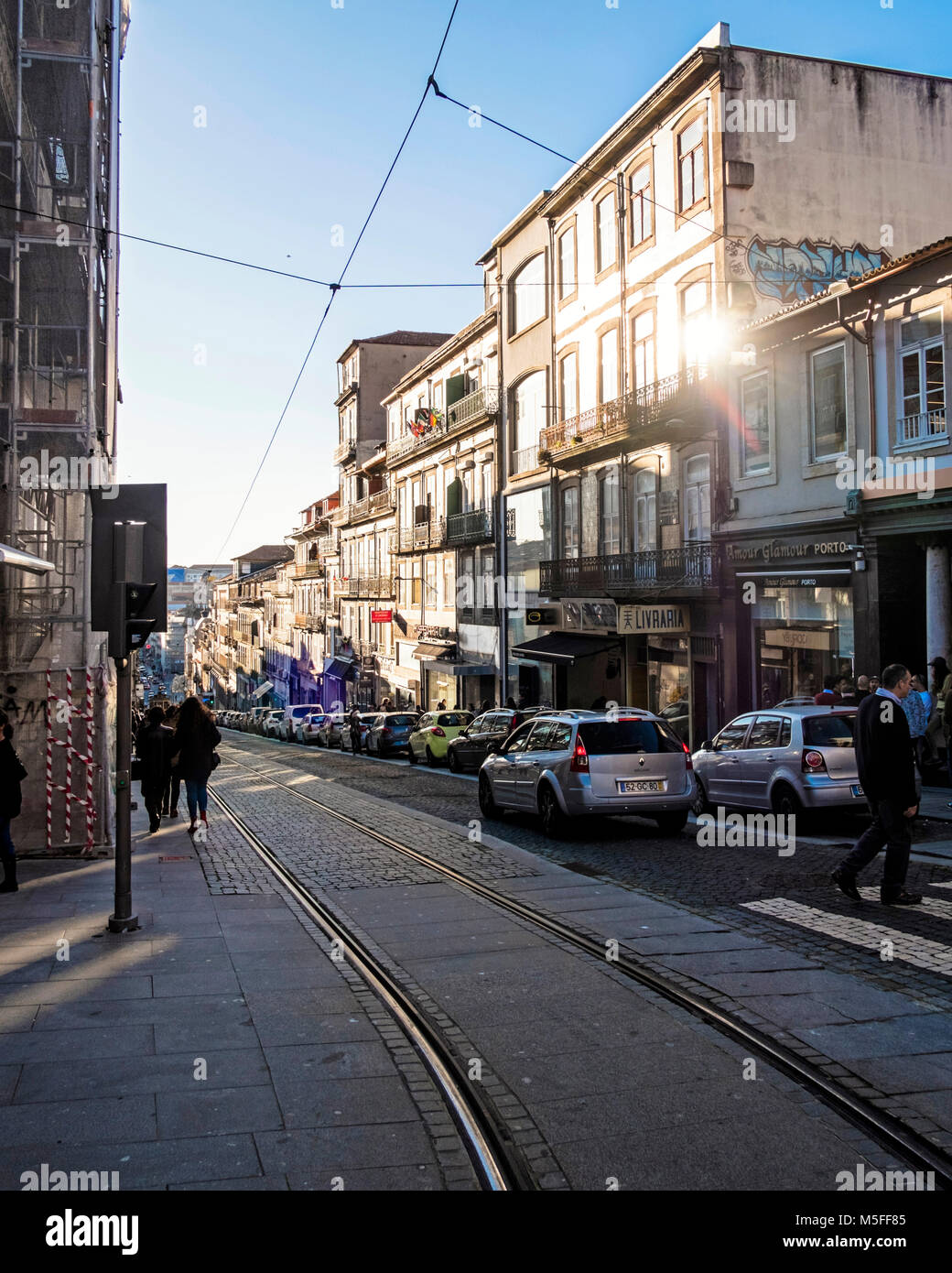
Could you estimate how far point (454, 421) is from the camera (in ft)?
144

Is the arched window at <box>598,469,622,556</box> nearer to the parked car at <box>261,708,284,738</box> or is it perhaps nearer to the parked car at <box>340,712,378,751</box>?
the parked car at <box>340,712,378,751</box>

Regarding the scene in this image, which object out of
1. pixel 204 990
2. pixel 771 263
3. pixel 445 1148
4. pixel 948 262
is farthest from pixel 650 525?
pixel 445 1148

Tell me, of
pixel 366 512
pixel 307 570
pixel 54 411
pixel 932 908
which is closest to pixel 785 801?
pixel 932 908

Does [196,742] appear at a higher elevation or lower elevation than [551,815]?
higher

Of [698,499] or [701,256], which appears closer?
[701,256]

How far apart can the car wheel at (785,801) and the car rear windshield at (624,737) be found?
4.55ft

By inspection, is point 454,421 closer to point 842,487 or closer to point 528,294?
point 528,294

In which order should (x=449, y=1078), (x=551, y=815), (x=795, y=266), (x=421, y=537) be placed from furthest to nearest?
1. (x=421, y=537)
2. (x=795, y=266)
3. (x=551, y=815)
4. (x=449, y=1078)

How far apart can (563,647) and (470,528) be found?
1081cm

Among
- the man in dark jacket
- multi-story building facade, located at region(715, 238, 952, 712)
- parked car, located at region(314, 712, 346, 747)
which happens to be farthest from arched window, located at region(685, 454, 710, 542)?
parked car, located at region(314, 712, 346, 747)

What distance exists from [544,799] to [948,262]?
10728mm

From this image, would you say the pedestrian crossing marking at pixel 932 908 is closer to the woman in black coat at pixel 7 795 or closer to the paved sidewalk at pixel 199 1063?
the paved sidewalk at pixel 199 1063
